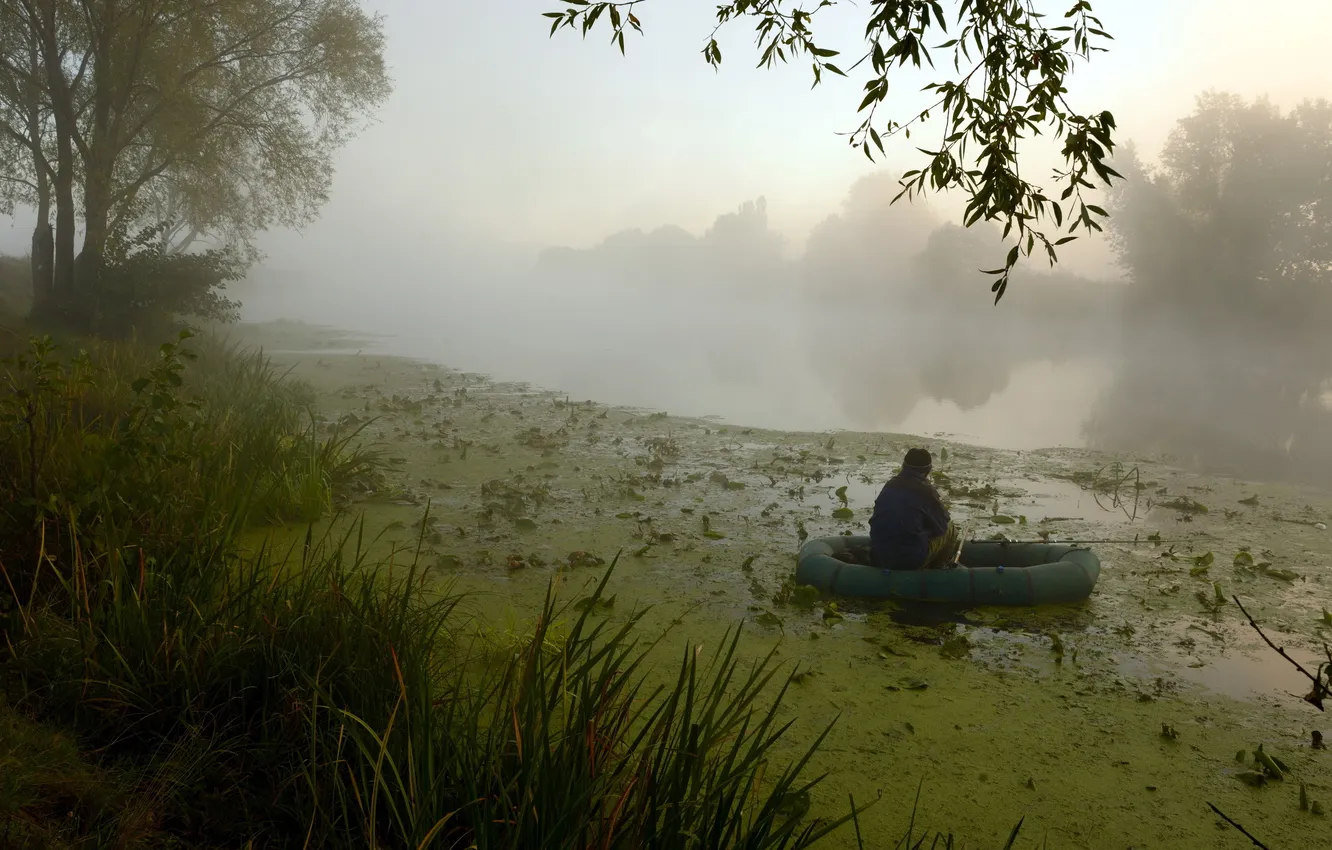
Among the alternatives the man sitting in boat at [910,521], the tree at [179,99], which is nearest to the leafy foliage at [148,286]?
the tree at [179,99]

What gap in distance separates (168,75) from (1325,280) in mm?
44262

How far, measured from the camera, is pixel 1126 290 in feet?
135

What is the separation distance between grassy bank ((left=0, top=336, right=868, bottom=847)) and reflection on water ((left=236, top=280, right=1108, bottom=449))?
42.8 ft

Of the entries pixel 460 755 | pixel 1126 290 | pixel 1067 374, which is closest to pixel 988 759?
pixel 460 755

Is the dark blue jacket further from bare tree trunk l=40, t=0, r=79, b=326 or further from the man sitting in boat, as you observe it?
bare tree trunk l=40, t=0, r=79, b=326

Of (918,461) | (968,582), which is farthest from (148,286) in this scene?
(968,582)

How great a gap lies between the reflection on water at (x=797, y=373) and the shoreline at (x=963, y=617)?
5.15 m

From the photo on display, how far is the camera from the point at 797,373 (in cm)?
2625

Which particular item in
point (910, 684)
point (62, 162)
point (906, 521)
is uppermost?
point (62, 162)

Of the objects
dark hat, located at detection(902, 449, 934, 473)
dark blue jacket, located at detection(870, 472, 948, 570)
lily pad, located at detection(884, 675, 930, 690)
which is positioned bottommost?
lily pad, located at detection(884, 675, 930, 690)

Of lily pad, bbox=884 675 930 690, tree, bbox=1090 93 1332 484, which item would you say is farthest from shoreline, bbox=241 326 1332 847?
tree, bbox=1090 93 1332 484

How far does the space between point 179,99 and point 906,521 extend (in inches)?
628

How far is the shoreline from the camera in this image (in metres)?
4.02

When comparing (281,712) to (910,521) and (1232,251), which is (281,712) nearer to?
(910,521)
